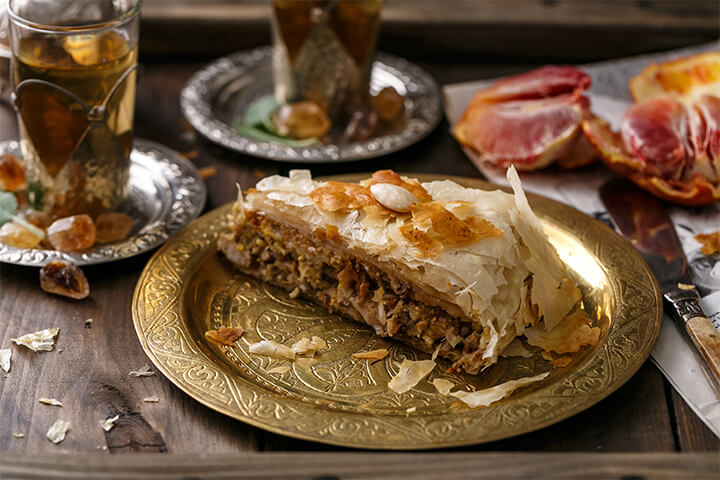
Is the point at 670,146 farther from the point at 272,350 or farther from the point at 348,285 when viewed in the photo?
the point at 272,350

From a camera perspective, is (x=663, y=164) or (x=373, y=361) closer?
(x=373, y=361)

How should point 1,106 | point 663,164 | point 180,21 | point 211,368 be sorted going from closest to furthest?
point 211,368
point 663,164
point 1,106
point 180,21

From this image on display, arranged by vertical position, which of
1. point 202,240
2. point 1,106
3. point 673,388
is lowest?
point 1,106

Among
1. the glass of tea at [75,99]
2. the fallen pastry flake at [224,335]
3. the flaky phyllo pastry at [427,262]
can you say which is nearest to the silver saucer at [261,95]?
the glass of tea at [75,99]

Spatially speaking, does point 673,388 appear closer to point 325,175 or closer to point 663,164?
point 663,164

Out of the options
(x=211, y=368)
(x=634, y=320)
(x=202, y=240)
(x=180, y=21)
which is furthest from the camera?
(x=180, y=21)

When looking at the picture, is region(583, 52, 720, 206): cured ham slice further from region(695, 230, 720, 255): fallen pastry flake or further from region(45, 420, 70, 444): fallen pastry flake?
region(45, 420, 70, 444): fallen pastry flake

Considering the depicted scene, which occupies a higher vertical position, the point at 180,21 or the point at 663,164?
the point at 663,164

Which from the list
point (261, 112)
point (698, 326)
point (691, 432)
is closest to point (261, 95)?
point (261, 112)

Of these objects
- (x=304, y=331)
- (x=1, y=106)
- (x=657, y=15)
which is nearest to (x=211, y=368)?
(x=304, y=331)
